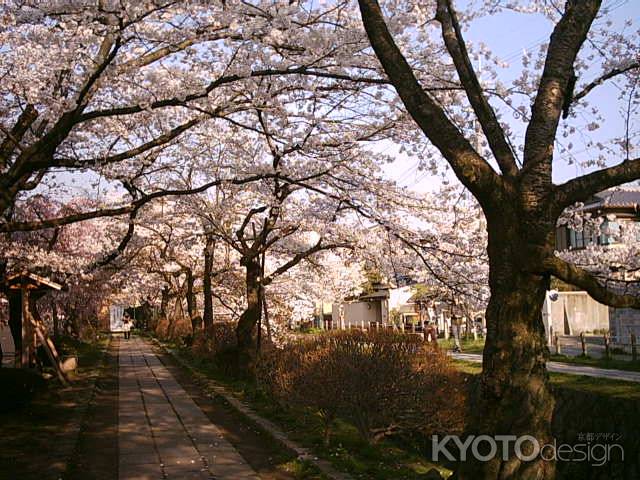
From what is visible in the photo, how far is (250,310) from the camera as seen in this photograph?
15.7 metres

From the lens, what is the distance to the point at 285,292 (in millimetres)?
27047

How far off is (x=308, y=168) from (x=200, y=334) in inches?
458

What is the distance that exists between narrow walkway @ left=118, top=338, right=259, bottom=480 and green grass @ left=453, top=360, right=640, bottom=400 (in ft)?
14.5

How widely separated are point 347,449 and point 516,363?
432 cm

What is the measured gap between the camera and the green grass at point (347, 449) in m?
7.45

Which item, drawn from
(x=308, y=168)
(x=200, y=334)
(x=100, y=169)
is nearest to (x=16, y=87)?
(x=100, y=169)

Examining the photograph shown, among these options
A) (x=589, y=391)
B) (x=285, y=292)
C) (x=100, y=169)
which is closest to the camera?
(x=100, y=169)

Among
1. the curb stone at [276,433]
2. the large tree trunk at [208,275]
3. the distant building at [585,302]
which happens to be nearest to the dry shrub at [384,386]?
the curb stone at [276,433]

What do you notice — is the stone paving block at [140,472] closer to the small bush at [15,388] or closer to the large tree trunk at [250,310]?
the small bush at [15,388]

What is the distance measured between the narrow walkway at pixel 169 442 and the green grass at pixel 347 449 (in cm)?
95

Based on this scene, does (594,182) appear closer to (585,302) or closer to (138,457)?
(138,457)

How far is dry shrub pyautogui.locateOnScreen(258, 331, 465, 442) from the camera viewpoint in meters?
8.78

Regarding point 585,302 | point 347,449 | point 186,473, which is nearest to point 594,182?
point 347,449

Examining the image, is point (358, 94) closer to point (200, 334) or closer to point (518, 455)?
point (518, 455)
